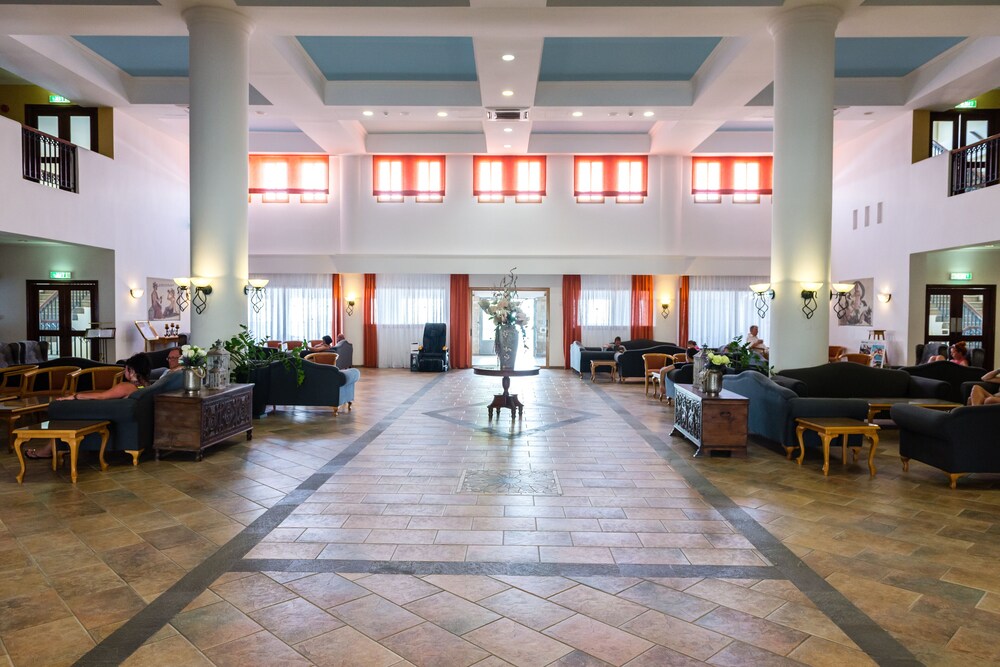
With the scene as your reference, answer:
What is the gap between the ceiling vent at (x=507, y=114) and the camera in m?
12.2

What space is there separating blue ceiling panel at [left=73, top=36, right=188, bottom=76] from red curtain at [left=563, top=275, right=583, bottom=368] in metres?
9.76

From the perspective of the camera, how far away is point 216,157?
26.2ft

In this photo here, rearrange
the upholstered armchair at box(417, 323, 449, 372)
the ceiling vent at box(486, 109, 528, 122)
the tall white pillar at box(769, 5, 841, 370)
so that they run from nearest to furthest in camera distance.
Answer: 1. the tall white pillar at box(769, 5, 841, 370)
2. the ceiling vent at box(486, 109, 528, 122)
3. the upholstered armchair at box(417, 323, 449, 372)

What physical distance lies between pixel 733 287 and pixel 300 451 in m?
13.3

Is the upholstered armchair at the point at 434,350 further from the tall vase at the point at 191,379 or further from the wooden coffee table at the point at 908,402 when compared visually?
the wooden coffee table at the point at 908,402

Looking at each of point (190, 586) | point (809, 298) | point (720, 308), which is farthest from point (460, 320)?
point (190, 586)

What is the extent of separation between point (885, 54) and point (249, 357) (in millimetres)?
11037

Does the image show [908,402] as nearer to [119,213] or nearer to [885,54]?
[885,54]

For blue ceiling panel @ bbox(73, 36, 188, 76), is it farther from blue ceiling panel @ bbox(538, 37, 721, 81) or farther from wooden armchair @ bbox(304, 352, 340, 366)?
blue ceiling panel @ bbox(538, 37, 721, 81)

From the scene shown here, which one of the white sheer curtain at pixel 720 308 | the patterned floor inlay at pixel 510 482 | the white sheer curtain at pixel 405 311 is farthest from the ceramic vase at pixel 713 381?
the white sheer curtain at pixel 405 311

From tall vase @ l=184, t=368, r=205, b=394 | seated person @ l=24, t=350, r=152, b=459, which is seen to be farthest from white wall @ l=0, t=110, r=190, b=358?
tall vase @ l=184, t=368, r=205, b=394

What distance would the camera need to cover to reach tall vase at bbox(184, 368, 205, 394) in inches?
253

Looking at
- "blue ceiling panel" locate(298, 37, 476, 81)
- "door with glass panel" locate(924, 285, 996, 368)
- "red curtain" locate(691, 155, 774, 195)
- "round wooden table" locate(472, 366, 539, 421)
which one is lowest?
"round wooden table" locate(472, 366, 539, 421)

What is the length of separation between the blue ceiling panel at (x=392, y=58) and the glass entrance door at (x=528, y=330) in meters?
6.54
